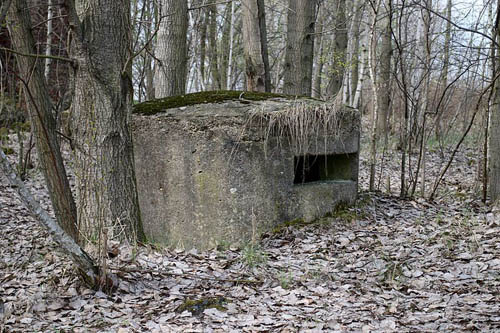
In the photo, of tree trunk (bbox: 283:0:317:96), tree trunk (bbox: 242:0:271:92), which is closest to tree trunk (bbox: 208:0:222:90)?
tree trunk (bbox: 283:0:317:96)

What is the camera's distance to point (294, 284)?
157 inches

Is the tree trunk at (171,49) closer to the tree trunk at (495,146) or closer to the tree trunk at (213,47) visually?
the tree trunk at (495,146)

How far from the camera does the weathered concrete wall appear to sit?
5.14 meters

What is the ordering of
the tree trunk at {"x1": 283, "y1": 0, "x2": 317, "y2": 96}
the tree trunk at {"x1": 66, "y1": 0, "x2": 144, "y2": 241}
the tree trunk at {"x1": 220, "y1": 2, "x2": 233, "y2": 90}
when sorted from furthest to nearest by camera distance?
the tree trunk at {"x1": 220, "y1": 2, "x2": 233, "y2": 90} < the tree trunk at {"x1": 283, "y1": 0, "x2": 317, "y2": 96} < the tree trunk at {"x1": 66, "y1": 0, "x2": 144, "y2": 241}

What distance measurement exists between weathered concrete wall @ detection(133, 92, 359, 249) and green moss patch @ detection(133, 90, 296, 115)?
137 mm

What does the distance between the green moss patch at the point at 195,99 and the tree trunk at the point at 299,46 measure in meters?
2.39

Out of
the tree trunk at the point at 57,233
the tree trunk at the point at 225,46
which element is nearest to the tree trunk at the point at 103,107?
the tree trunk at the point at 57,233

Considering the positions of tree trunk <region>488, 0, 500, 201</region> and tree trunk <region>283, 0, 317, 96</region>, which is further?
tree trunk <region>283, 0, 317, 96</region>

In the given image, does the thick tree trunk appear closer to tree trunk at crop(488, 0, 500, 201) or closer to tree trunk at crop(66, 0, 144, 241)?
tree trunk at crop(66, 0, 144, 241)

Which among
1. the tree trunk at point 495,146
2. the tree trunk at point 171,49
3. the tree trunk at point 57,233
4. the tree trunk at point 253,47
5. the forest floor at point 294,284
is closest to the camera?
the tree trunk at point 57,233

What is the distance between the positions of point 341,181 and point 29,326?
380 cm

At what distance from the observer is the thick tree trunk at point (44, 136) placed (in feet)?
17.1

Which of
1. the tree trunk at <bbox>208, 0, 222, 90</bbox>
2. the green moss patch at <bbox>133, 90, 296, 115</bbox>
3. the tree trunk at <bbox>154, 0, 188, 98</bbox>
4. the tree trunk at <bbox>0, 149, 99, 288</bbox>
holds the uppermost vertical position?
the tree trunk at <bbox>208, 0, 222, 90</bbox>

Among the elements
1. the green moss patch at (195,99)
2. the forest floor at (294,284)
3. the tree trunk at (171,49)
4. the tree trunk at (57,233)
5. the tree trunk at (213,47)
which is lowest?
the forest floor at (294,284)
